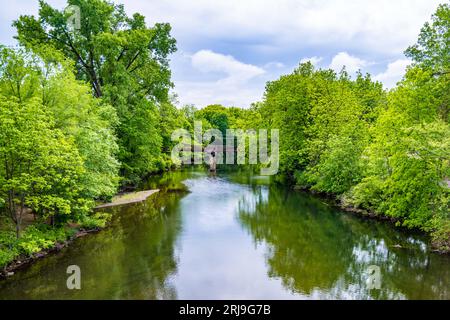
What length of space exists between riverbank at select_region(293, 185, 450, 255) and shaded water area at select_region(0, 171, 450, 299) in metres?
0.50

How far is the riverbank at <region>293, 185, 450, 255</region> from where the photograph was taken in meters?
15.9

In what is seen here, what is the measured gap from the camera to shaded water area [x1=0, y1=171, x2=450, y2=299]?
12469mm

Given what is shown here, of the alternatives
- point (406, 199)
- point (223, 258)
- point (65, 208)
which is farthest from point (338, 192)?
point (65, 208)

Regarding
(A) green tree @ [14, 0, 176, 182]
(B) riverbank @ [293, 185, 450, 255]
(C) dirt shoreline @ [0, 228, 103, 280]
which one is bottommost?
(C) dirt shoreline @ [0, 228, 103, 280]

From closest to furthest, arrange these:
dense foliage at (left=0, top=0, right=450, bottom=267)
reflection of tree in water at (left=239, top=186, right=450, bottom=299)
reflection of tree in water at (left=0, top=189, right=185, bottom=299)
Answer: reflection of tree in water at (left=0, top=189, right=185, bottom=299) < reflection of tree in water at (left=239, top=186, right=450, bottom=299) < dense foliage at (left=0, top=0, right=450, bottom=267)

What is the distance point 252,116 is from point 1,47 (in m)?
40.8

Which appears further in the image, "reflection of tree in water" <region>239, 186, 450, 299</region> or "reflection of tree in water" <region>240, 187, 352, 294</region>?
"reflection of tree in water" <region>240, 187, 352, 294</region>

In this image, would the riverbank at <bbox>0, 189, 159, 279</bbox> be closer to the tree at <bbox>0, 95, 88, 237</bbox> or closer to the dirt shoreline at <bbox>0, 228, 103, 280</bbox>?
the dirt shoreline at <bbox>0, 228, 103, 280</bbox>

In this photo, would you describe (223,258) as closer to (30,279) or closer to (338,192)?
(30,279)

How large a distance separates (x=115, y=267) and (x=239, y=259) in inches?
213

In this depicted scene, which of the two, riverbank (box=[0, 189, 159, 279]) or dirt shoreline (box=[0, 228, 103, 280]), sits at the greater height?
riverbank (box=[0, 189, 159, 279])

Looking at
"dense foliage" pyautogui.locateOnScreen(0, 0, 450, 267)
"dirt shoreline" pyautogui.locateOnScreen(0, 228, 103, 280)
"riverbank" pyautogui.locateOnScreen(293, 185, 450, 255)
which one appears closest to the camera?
"dirt shoreline" pyautogui.locateOnScreen(0, 228, 103, 280)

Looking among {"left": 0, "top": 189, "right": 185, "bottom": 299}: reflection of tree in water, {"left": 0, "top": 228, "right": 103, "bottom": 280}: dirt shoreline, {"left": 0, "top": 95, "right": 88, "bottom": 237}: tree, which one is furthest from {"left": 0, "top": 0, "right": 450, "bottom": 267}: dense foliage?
{"left": 0, "top": 189, "right": 185, "bottom": 299}: reflection of tree in water

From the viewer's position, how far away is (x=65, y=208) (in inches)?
611
